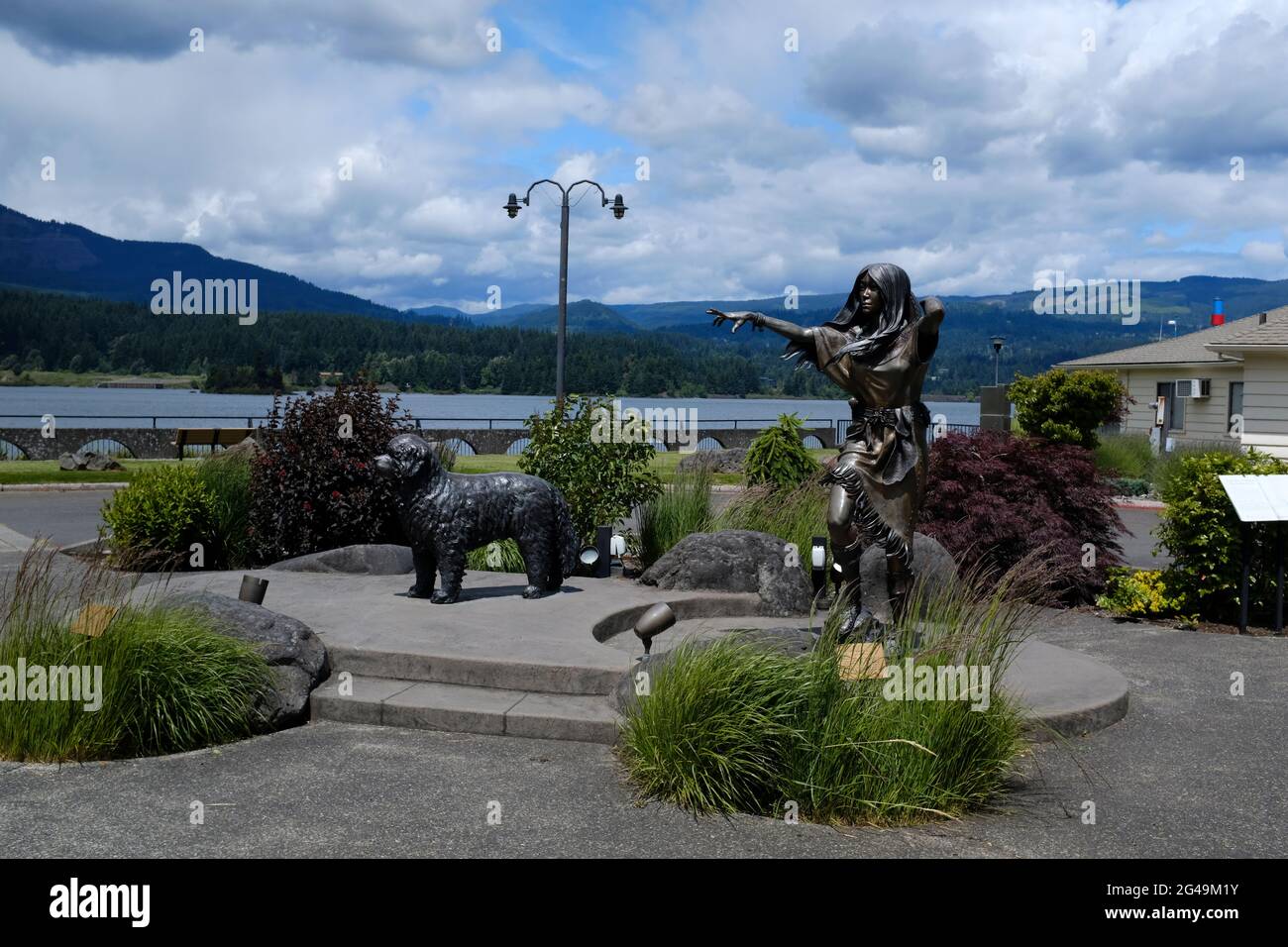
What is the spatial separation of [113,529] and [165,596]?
5282mm

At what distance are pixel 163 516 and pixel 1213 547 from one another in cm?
1051

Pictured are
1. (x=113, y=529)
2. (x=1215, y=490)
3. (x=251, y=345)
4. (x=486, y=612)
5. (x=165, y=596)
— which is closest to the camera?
(x=165, y=596)

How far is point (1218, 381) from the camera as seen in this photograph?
32.2 m

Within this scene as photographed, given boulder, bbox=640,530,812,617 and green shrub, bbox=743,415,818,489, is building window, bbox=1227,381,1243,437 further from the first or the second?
boulder, bbox=640,530,812,617

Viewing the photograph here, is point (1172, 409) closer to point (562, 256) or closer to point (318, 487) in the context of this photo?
point (562, 256)

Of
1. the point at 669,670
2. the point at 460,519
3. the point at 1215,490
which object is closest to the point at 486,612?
the point at 460,519

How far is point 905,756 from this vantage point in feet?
17.4

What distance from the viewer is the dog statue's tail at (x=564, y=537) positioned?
966 cm

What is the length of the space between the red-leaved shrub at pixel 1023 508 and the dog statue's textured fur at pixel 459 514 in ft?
14.5

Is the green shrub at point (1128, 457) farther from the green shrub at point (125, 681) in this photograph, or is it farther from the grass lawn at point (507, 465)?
the green shrub at point (125, 681)

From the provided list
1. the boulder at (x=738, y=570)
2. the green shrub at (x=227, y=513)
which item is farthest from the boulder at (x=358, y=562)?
the boulder at (x=738, y=570)

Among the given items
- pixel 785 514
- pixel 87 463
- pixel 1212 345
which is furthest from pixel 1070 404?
pixel 87 463

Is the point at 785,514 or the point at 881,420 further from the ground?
the point at 881,420
